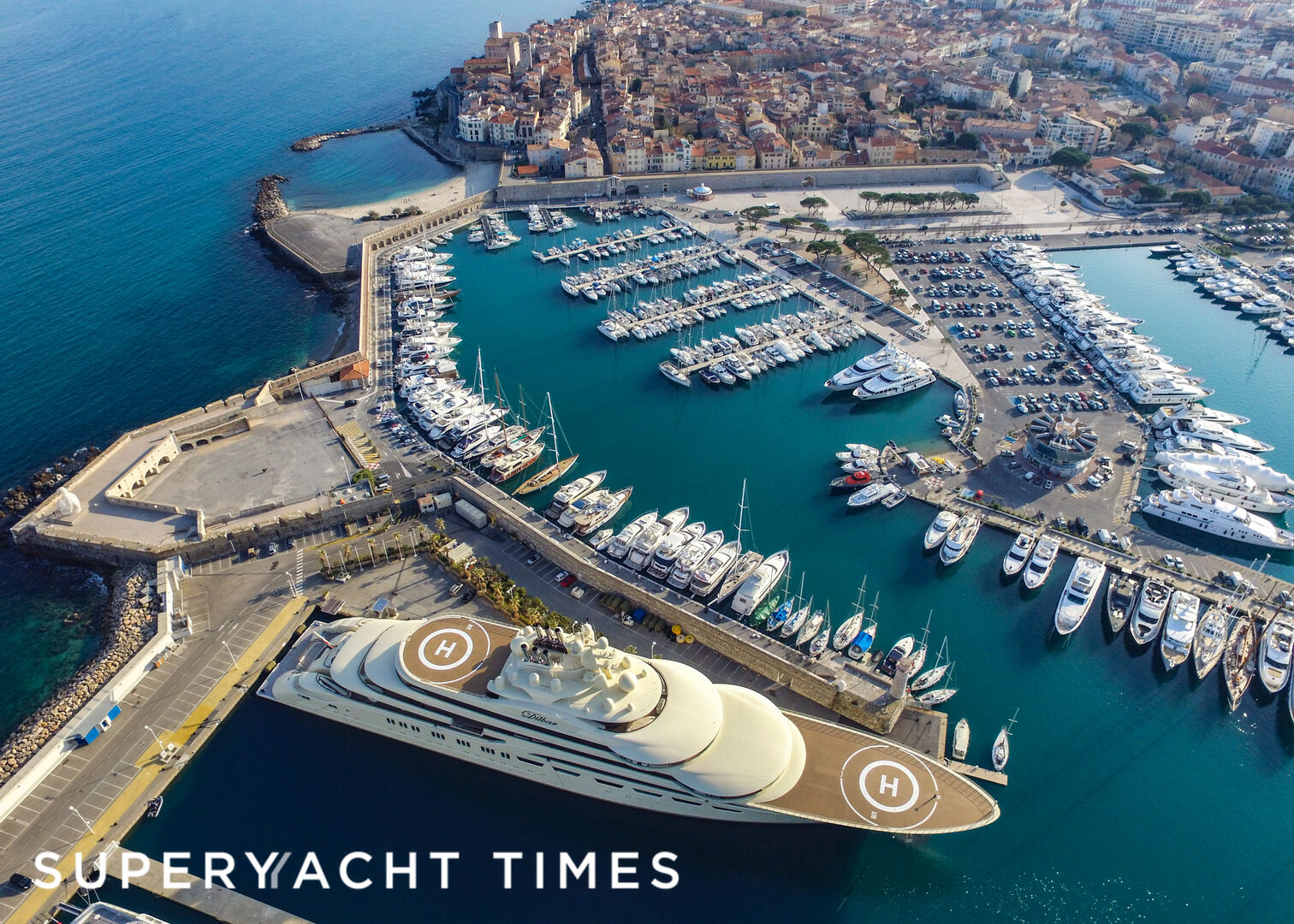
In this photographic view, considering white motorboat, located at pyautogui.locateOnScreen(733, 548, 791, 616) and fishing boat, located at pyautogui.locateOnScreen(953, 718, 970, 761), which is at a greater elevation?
white motorboat, located at pyautogui.locateOnScreen(733, 548, 791, 616)

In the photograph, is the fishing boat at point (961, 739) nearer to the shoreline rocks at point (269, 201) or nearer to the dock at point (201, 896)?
the dock at point (201, 896)

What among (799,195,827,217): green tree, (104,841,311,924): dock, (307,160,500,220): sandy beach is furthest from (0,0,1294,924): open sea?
(799,195,827,217): green tree

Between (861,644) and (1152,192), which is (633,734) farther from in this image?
(1152,192)

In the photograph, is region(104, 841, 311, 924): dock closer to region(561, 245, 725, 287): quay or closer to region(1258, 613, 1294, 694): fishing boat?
region(1258, 613, 1294, 694): fishing boat

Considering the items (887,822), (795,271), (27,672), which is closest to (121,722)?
(27,672)

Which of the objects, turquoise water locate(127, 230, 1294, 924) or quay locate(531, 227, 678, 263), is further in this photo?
quay locate(531, 227, 678, 263)

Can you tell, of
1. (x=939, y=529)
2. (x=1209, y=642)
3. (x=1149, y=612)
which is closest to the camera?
(x=1209, y=642)

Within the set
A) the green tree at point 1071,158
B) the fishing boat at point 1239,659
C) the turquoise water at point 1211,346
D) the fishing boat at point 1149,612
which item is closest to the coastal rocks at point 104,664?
the fishing boat at point 1149,612

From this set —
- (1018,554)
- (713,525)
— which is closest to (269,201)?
(713,525)

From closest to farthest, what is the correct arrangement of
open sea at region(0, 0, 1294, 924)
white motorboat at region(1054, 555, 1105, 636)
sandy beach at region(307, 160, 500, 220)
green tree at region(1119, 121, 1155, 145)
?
1. open sea at region(0, 0, 1294, 924)
2. white motorboat at region(1054, 555, 1105, 636)
3. sandy beach at region(307, 160, 500, 220)
4. green tree at region(1119, 121, 1155, 145)
